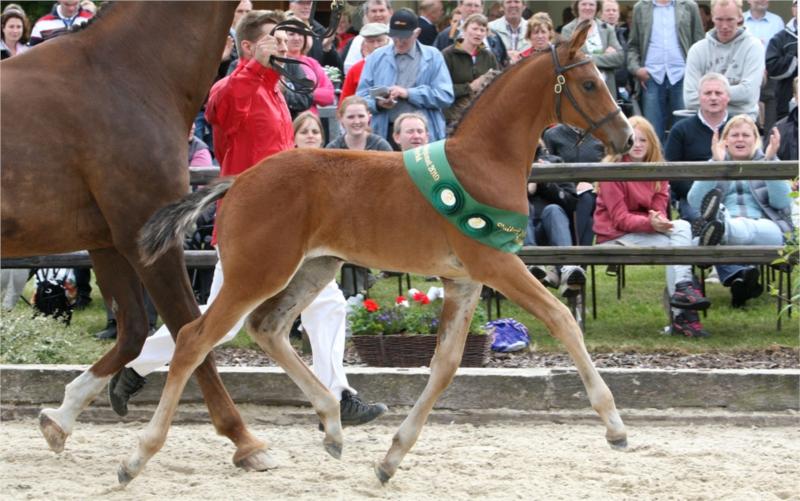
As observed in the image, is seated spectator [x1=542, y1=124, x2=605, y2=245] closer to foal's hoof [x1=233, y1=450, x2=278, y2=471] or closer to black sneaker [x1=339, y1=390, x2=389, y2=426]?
black sneaker [x1=339, y1=390, x2=389, y2=426]

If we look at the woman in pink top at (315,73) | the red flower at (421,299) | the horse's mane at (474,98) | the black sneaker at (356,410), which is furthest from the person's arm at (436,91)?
the horse's mane at (474,98)

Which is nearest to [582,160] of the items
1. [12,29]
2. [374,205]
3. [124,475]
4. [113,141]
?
[374,205]

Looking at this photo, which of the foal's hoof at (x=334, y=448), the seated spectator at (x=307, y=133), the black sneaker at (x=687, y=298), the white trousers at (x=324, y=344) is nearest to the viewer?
the foal's hoof at (x=334, y=448)

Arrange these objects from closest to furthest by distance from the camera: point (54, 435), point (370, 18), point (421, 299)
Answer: point (54, 435) < point (421, 299) < point (370, 18)

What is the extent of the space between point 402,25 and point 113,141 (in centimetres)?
471

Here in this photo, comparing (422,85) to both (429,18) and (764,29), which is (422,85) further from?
(764,29)

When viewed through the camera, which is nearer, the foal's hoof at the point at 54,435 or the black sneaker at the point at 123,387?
the foal's hoof at the point at 54,435

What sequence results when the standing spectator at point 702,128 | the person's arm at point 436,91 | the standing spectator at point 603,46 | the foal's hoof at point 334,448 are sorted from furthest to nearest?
the standing spectator at point 603,46
the person's arm at point 436,91
the standing spectator at point 702,128
the foal's hoof at point 334,448

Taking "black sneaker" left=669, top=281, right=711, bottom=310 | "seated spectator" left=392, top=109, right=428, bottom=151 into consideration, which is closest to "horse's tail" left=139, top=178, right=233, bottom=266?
"seated spectator" left=392, top=109, right=428, bottom=151

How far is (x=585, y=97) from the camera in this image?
16.8 feet

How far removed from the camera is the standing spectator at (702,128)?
30.7 ft

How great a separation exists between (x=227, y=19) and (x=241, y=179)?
815 mm

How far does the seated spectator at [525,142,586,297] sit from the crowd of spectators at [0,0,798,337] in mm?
10

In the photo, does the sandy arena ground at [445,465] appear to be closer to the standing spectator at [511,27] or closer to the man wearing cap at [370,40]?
the man wearing cap at [370,40]
